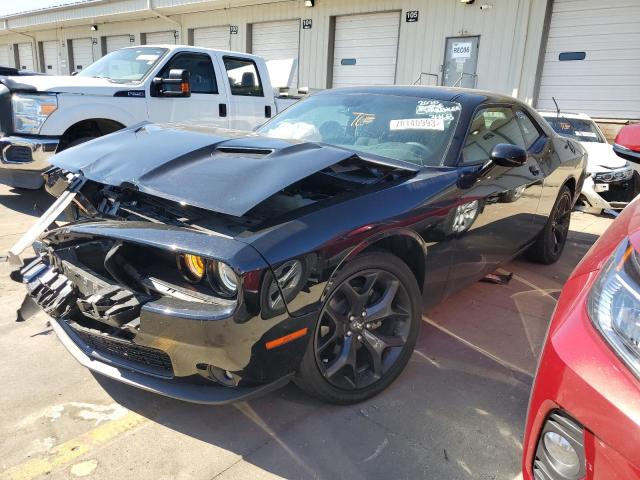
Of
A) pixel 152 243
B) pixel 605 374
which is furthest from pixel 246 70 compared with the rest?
pixel 605 374

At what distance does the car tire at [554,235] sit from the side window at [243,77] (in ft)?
14.9

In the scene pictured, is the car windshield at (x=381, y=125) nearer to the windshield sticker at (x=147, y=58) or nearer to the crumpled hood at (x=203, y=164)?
the crumpled hood at (x=203, y=164)

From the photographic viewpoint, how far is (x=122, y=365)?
7.04 ft

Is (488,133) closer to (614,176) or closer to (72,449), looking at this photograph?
(72,449)

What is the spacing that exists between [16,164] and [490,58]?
10.4 metres

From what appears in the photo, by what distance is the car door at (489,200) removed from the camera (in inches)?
117

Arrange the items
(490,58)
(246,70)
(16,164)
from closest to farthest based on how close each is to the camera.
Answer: (16,164) < (246,70) < (490,58)

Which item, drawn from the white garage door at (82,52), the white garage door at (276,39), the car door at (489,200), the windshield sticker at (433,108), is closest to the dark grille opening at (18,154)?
the windshield sticker at (433,108)

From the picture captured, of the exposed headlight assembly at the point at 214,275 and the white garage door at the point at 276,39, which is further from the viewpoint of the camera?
the white garage door at the point at 276,39

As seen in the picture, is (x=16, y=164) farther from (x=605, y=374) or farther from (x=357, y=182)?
(x=605, y=374)

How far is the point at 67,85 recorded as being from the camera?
554cm

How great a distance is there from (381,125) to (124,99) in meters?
3.91

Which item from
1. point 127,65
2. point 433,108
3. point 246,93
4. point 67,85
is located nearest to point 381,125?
point 433,108

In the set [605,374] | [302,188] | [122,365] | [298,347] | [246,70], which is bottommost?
[122,365]
